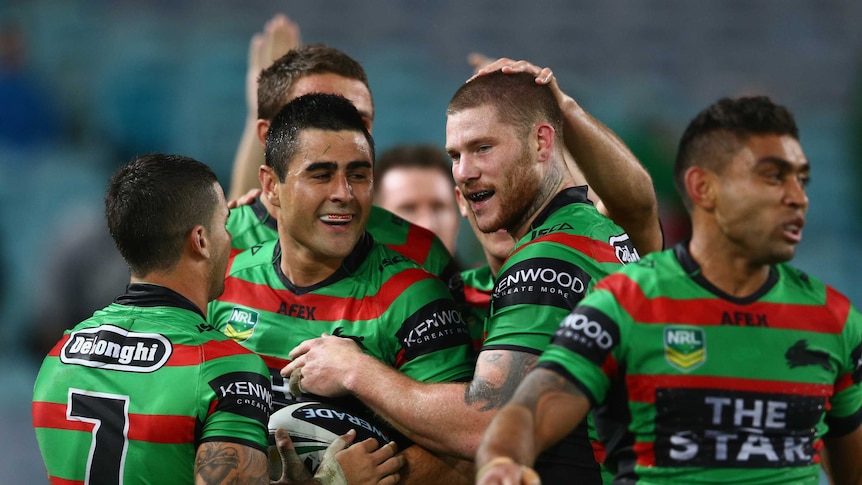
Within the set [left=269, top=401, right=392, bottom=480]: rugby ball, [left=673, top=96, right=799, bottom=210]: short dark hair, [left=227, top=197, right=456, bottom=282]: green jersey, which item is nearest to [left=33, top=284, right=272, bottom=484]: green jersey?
[left=269, top=401, right=392, bottom=480]: rugby ball

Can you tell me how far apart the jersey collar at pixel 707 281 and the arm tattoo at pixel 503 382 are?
613mm

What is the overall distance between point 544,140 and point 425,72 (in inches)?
283

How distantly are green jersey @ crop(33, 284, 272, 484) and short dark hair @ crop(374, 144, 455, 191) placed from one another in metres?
3.01

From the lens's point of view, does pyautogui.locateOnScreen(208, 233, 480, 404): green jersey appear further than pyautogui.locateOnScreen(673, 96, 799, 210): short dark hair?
Yes

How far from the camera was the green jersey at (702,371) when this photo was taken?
2869mm

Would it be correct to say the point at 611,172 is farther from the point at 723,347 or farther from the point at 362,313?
the point at 723,347

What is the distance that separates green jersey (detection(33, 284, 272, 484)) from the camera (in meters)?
3.31

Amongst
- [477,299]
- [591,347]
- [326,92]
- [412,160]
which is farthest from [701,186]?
[412,160]

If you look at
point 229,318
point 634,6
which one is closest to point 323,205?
point 229,318

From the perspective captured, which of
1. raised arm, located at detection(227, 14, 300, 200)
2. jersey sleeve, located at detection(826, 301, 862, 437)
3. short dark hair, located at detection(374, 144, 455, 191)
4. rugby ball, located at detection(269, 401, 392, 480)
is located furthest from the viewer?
short dark hair, located at detection(374, 144, 455, 191)

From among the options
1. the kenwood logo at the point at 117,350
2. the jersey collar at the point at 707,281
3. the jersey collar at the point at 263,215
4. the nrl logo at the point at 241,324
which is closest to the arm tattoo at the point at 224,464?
the kenwood logo at the point at 117,350

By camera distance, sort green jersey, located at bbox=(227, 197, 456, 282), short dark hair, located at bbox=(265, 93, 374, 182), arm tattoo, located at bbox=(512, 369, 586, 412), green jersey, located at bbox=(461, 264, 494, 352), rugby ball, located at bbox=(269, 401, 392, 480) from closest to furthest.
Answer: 1. arm tattoo, located at bbox=(512, 369, 586, 412)
2. rugby ball, located at bbox=(269, 401, 392, 480)
3. short dark hair, located at bbox=(265, 93, 374, 182)
4. green jersey, located at bbox=(227, 197, 456, 282)
5. green jersey, located at bbox=(461, 264, 494, 352)

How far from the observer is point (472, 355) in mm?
4023

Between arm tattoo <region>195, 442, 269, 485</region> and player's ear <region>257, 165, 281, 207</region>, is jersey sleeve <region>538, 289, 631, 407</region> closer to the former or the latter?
arm tattoo <region>195, 442, 269, 485</region>
